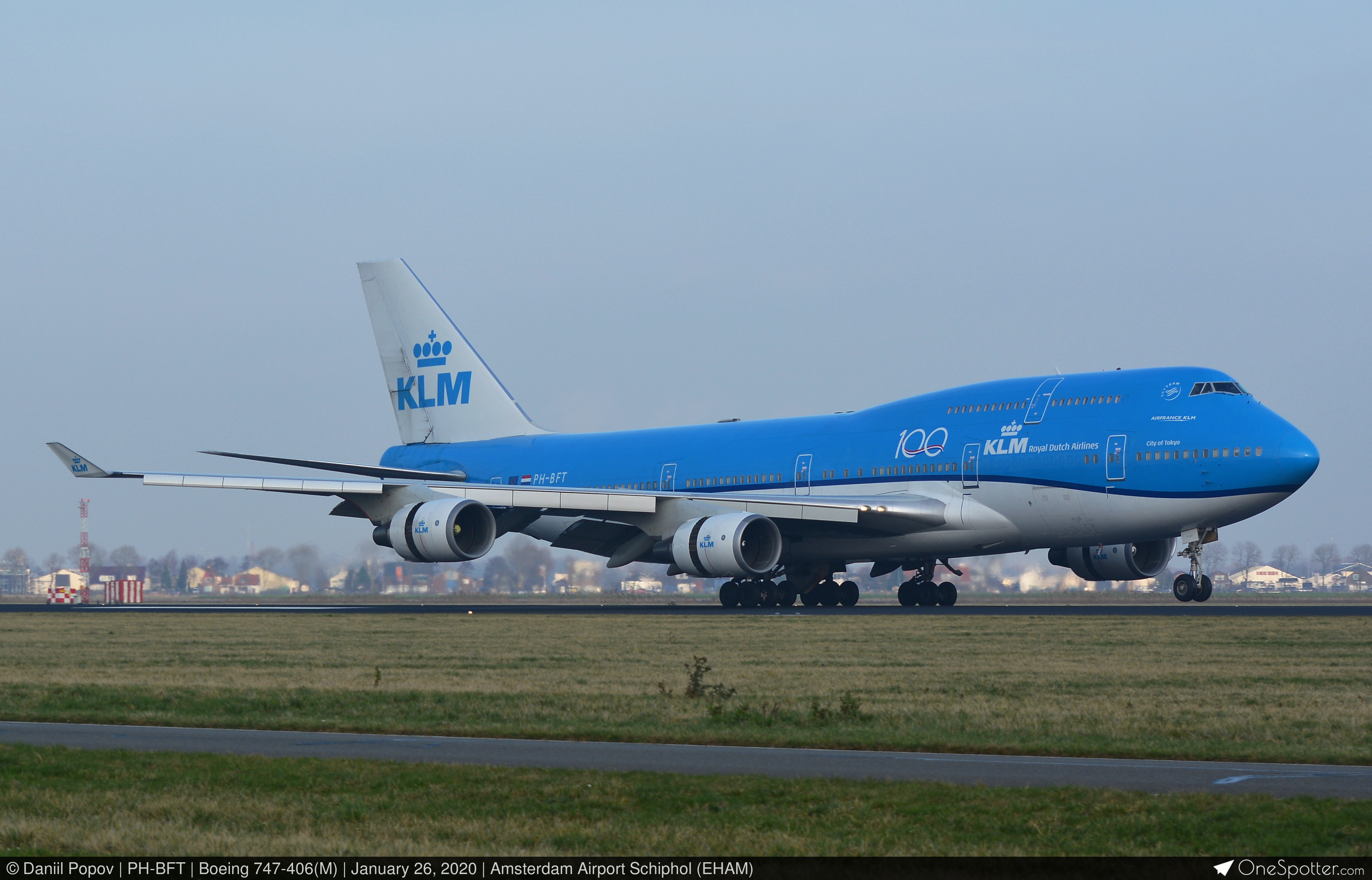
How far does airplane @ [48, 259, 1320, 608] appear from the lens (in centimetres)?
3625

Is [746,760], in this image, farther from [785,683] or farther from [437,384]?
Answer: [437,384]

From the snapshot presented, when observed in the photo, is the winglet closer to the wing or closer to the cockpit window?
the wing

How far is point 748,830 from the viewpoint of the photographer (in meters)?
9.64

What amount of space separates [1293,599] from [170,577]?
3927 inches

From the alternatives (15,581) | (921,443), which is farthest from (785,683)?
(15,581)

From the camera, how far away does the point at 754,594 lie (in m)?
43.9

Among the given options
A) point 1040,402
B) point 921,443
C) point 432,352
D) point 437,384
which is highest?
point 432,352

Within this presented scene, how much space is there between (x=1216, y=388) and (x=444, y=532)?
19807 mm

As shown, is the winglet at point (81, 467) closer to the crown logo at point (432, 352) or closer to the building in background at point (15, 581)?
the crown logo at point (432, 352)

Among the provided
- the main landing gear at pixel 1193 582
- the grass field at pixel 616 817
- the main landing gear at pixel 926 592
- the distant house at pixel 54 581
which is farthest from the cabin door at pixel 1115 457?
the distant house at pixel 54 581

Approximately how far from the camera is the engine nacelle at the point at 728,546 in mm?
39312

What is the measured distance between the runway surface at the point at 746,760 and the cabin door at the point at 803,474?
2781cm

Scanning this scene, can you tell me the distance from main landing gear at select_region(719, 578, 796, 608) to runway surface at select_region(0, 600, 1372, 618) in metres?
0.45
